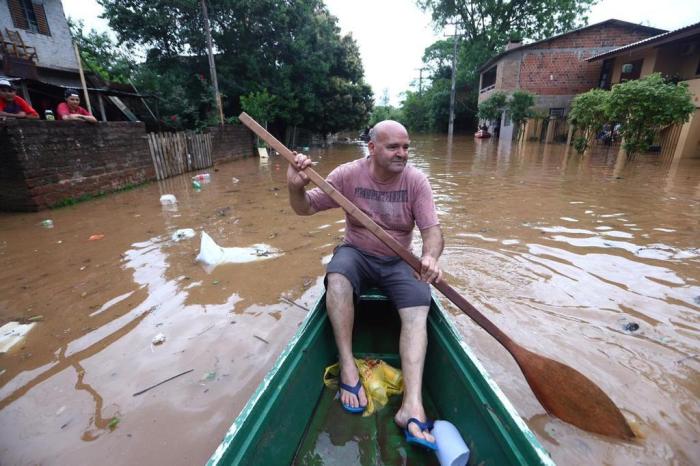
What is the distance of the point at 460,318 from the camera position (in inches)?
115

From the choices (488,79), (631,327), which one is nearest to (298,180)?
(631,327)

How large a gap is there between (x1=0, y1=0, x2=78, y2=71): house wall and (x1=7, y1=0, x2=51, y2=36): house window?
14 cm

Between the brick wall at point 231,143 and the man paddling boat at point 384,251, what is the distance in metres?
11.1

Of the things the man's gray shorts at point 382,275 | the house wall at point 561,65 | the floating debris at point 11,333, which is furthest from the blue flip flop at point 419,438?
the house wall at point 561,65

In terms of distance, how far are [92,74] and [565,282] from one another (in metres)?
15.4

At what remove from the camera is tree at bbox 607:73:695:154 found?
8922 mm

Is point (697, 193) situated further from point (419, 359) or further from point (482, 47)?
point (482, 47)

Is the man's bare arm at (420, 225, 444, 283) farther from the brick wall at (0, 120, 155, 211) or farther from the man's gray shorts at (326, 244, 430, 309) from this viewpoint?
the brick wall at (0, 120, 155, 211)

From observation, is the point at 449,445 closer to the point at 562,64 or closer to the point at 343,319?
the point at 343,319

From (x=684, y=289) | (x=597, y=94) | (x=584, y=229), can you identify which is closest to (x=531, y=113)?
(x=597, y=94)

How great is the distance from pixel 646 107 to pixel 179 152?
42.2ft

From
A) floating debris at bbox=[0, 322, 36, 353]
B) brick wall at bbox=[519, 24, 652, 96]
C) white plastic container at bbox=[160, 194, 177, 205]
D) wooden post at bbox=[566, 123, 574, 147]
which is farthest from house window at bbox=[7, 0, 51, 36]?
brick wall at bbox=[519, 24, 652, 96]

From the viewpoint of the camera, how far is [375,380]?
2.05 m

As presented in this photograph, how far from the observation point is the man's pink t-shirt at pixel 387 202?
7.69 feet
